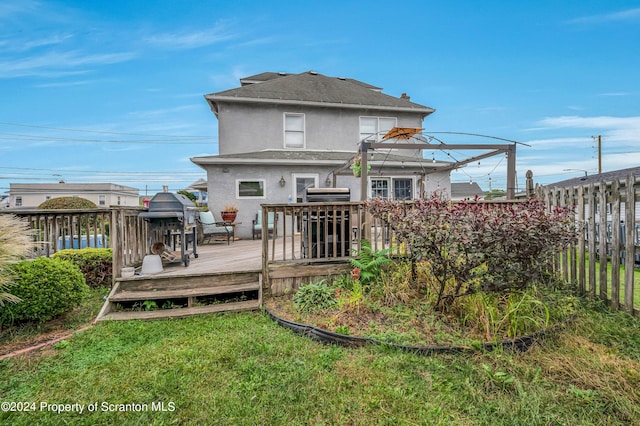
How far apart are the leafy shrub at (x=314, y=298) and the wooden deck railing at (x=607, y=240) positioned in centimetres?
313

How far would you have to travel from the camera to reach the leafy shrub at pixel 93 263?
5031mm

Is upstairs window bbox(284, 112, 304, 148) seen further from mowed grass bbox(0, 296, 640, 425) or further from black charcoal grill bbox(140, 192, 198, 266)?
mowed grass bbox(0, 296, 640, 425)

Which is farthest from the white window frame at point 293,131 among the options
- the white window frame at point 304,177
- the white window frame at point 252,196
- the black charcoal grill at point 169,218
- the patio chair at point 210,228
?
the black charcoal grill at point 169,218

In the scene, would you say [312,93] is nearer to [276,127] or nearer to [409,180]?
[276,127]

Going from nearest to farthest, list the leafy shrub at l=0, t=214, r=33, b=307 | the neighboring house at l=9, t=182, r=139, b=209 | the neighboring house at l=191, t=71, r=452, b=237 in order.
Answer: the leafy shrub at l=0, t=214, r=33, b=307 → the neighboring house at l=191, t=71, r=452, b=237 → the neighboring house at l=9, t=182, r=139, b=209

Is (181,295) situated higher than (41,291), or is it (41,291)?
(41,291)

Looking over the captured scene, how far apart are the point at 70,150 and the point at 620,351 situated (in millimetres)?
44562

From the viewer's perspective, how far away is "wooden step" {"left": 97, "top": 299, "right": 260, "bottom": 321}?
12.7ft

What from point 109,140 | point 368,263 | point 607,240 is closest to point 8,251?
point 368,263

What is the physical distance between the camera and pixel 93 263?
202 inches

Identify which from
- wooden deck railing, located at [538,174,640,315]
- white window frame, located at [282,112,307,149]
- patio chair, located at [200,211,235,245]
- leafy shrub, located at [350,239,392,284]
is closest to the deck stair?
leafy shrub, located at [350,239,392,284]

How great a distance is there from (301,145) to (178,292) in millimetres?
8435

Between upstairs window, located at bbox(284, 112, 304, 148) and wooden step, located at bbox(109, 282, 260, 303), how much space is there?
315 inches

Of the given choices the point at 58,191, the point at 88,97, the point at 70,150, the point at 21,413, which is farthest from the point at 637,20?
the point at 58,191
